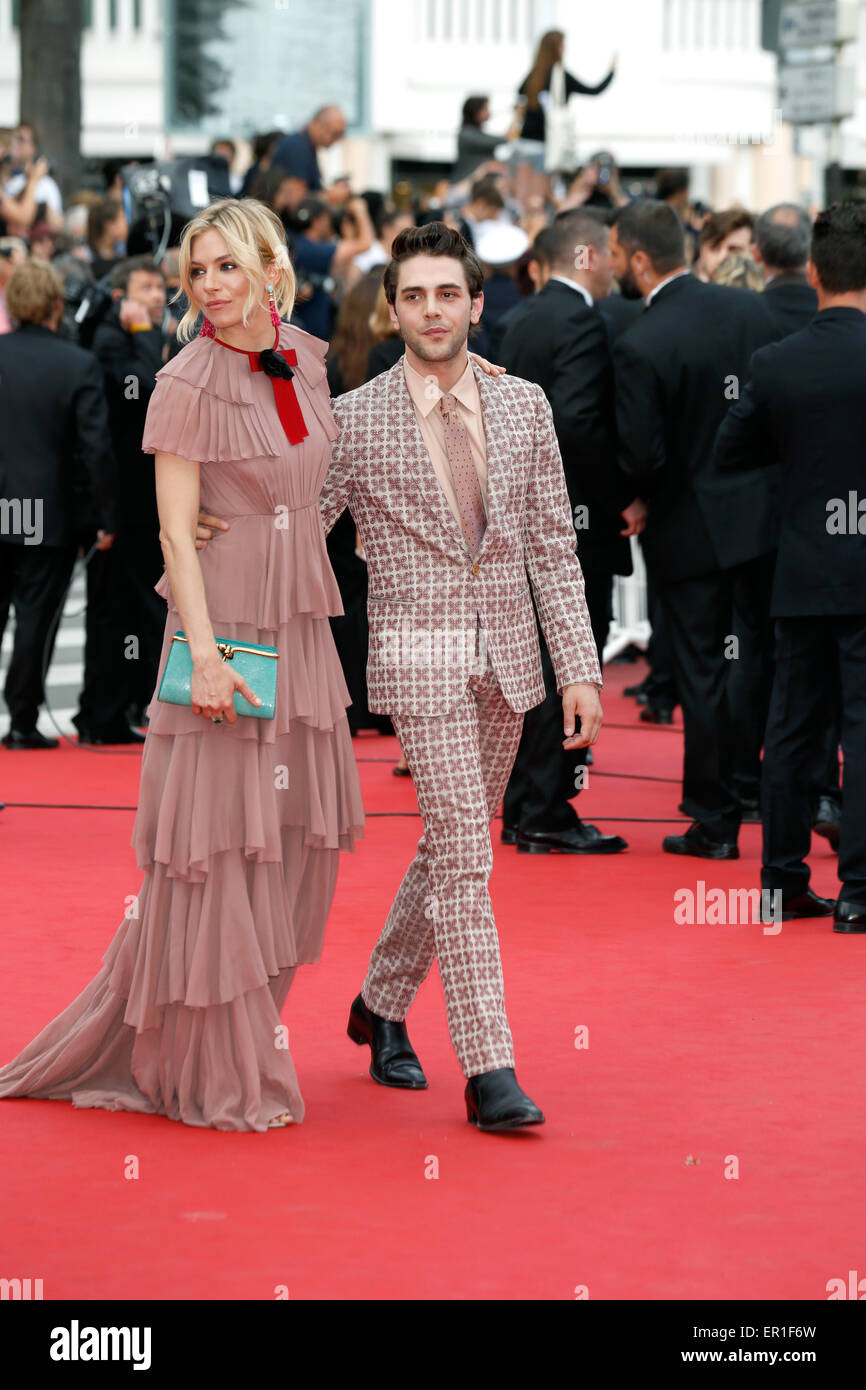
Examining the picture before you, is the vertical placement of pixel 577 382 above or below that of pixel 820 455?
above

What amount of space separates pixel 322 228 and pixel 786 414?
30.1 ft

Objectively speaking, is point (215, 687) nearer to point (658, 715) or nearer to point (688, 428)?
point (688, 428)

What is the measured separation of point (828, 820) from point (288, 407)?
164 inches

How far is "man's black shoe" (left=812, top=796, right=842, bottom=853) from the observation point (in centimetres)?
834

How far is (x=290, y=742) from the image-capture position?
16.5ft

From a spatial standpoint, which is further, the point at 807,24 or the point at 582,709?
the point at 807,24

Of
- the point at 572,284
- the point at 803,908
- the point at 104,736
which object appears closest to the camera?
the point at 803,908

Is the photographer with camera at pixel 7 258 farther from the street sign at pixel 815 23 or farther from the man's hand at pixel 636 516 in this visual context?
the man's hand at pixel 636 516

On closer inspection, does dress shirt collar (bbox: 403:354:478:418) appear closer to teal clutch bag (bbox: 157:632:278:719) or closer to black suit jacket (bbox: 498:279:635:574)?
teal clutch bag (bbox: 157:632:278:719)

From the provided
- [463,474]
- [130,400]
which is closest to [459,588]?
[463,474]

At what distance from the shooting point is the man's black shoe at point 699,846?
26.9 feet

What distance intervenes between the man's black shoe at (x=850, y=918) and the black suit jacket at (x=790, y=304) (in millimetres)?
2574

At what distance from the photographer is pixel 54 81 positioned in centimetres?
2392

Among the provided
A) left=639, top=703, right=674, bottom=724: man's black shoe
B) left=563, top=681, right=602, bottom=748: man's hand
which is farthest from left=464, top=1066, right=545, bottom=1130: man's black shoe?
left=639, top=703, right=674, bottom=724: man's black shoe
